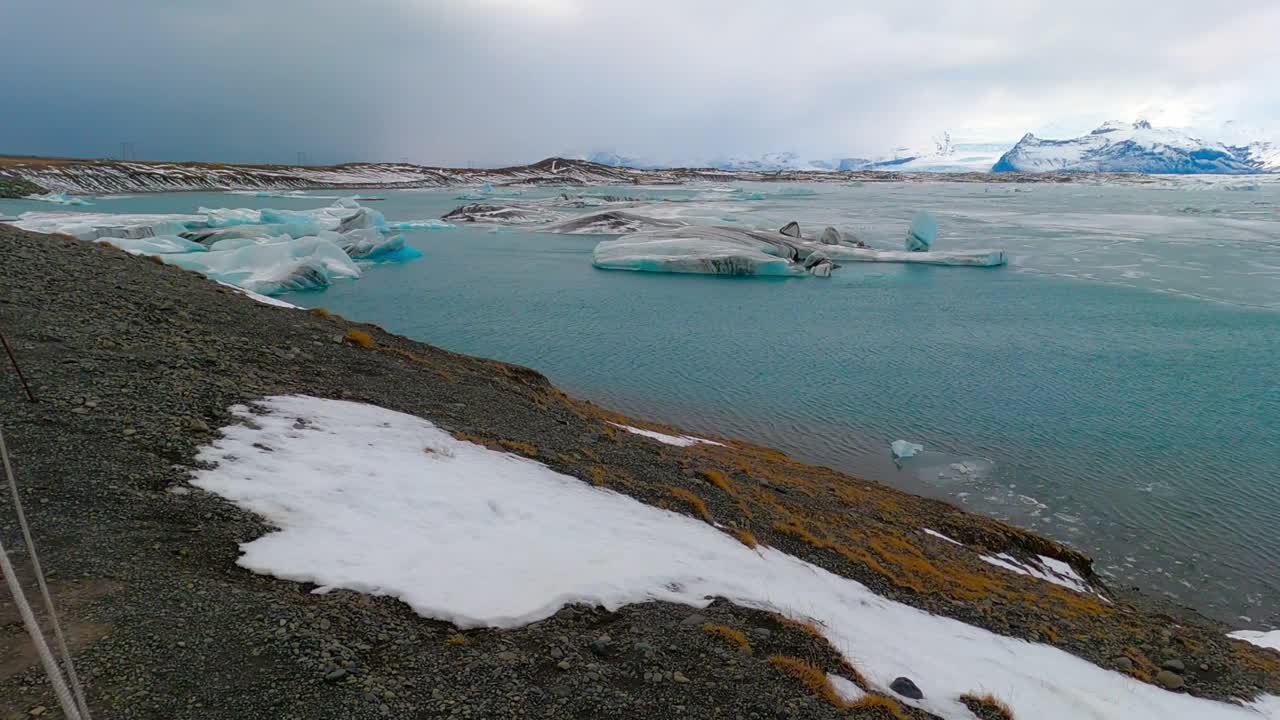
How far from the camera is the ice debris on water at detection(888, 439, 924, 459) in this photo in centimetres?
1095

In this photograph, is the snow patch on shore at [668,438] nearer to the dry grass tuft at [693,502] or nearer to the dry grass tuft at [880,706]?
the dry grass tuft at [693,502]

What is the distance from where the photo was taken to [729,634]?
14.6 ft

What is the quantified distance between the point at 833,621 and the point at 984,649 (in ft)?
4.62

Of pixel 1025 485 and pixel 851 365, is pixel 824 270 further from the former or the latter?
pixel 1025 485

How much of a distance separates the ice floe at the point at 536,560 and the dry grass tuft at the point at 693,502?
10.4 inches

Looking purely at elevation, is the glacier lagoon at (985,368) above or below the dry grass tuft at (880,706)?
below

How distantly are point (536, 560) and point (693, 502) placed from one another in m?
2.57

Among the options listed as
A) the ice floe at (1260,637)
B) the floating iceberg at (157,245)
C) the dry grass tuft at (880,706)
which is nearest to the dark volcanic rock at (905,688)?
the dry grass tuft at (880,706)

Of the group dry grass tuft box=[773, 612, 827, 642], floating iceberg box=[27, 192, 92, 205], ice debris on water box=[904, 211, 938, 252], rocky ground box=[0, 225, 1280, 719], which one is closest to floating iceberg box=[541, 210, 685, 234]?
ice debris on water box=[904, 211, 938, 252]

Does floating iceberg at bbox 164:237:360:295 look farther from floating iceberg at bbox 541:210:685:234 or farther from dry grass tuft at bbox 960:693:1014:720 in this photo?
dry grass tuft at bbox 960:693:1014:720

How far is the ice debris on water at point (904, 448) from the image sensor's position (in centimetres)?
1095

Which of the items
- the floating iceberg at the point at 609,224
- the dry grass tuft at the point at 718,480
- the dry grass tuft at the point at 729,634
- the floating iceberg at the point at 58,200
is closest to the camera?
the dry grass tuft at the point at 729,634

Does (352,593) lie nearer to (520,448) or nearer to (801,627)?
(801,627)

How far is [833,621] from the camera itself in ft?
17.3
